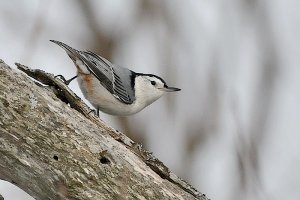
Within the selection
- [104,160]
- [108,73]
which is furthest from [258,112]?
[108,73]

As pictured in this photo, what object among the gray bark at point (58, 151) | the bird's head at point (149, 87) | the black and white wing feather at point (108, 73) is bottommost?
the gray bark at point (58, 151)

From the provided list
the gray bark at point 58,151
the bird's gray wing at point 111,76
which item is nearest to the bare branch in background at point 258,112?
the gray bark at point 58,151

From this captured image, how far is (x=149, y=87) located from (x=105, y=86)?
366mm

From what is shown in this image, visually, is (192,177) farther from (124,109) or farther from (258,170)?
(258,170)

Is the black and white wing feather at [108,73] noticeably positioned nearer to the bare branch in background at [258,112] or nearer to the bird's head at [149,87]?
the bird's head at [149,87]

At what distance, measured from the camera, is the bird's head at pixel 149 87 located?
10.8ft

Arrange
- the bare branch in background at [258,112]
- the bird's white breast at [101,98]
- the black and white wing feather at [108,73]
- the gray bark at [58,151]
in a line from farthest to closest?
the bird's white breast at [101,98] < the black and white wing feather at [108,73] < the gray bark at [58,151] < the bare branch in background at [258,112]

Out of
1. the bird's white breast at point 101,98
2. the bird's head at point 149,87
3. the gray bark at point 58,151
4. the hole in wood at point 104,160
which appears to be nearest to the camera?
the gray bark at point 58,151

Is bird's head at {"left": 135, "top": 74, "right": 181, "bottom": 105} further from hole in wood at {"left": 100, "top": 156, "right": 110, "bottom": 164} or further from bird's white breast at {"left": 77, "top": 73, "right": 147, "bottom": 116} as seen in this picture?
hole in wood at {"left": 100, "top": 156, "right": 110, "bottom": 164}

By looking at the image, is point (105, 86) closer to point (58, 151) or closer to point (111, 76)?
point (111, 76)

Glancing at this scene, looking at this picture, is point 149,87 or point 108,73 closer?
point 108,73

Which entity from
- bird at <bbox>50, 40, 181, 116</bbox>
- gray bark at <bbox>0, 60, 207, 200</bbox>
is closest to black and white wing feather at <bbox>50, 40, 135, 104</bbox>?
bird at <bbox>50, 40, 181, 116</bbox>

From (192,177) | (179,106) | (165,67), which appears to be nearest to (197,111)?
(179,106)

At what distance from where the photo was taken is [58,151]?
2.01 m
